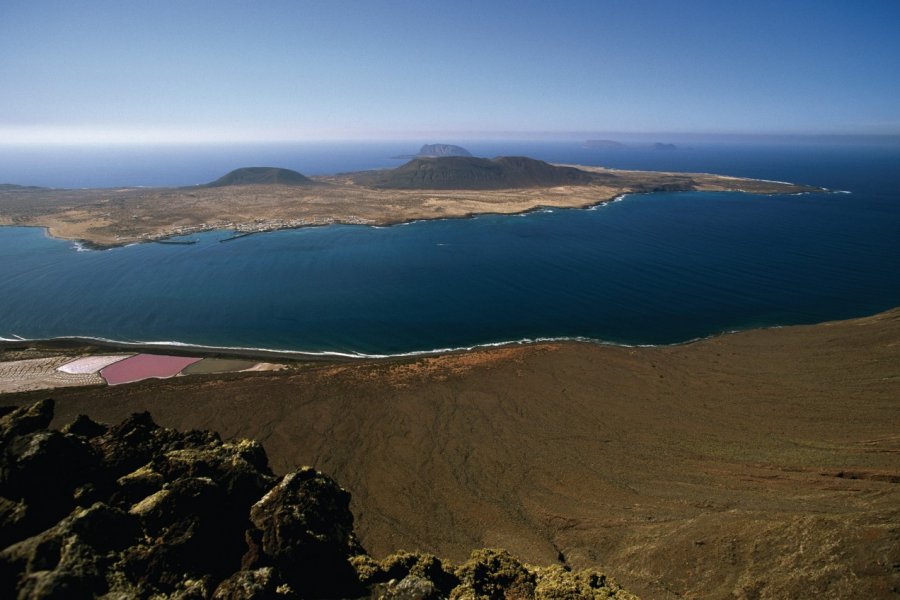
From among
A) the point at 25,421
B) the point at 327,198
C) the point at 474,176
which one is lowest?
the point at 25,421

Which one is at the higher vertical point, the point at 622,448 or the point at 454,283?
the point at 454,283

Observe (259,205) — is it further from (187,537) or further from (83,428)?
(187,537)

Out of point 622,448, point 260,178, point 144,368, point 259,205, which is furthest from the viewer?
point 260,178

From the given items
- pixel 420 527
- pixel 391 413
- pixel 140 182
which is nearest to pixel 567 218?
pixel 391 413

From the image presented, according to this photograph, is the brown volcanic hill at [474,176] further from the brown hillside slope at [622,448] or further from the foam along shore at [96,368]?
the brown hillside slope at [622,448]

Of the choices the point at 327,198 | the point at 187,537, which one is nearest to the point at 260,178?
the point at 327,198

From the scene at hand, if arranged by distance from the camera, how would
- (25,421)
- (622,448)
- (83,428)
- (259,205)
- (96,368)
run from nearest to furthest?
(25,421), (83,428), (622,448), (96,368), (259,205)

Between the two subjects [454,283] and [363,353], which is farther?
[454,283]
